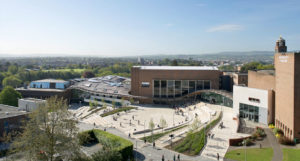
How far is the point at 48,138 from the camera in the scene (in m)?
24.2

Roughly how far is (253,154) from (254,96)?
17359 mm

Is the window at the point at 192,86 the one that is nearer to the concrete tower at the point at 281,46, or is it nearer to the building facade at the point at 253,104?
the building facade at the point at 253,104

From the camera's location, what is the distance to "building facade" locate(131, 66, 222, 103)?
7269 centimetres

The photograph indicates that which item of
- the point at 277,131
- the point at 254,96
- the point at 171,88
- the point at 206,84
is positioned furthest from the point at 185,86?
the point at 277,131

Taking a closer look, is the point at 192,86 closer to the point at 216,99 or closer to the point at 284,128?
the point at 216,99

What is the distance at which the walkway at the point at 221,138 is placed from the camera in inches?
1283

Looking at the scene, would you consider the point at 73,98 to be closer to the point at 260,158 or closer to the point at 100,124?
the point at 100,124

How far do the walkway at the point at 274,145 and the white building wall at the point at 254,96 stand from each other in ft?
13.1

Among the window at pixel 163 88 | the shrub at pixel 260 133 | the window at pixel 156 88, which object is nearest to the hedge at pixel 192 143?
the shrub at pixel 260 133

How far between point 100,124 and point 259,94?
114ft

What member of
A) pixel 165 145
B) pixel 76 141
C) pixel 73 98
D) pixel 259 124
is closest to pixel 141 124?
pixel 165 145

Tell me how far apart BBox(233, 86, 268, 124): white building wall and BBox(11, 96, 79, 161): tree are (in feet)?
114

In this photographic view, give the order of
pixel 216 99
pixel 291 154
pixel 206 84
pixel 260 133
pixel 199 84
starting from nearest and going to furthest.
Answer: pixel 291 154
pixel 260 133
pixel 216 99
pixel 206 84
pixel 199 84

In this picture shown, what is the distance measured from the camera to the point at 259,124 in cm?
4362
